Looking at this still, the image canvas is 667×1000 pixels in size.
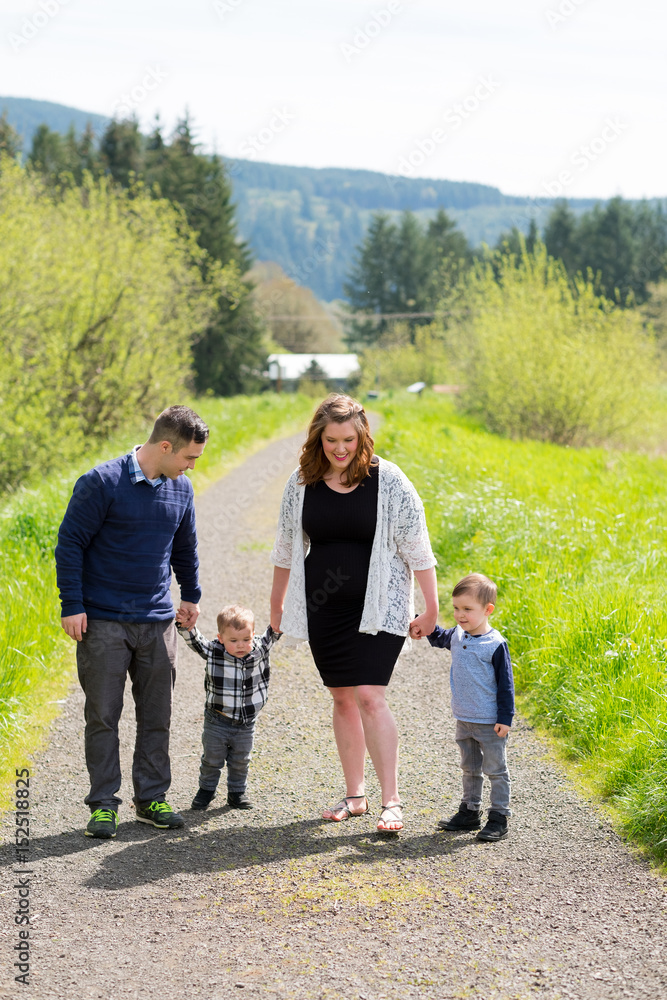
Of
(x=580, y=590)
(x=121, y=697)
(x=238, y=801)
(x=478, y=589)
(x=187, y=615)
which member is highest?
(x=478, y=589)

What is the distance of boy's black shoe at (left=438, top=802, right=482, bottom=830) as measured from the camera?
438cm

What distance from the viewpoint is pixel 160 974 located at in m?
3.16

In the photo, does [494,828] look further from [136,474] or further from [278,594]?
[136,474]

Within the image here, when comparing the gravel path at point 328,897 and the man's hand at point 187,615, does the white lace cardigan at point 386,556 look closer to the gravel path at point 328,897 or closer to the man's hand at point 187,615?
the man's hand at point 187,615

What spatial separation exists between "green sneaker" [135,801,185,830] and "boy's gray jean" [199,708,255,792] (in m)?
0.28

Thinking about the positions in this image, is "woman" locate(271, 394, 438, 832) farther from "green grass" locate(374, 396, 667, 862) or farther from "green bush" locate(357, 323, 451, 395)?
"green bush" locate(357, 323, 451, 395)

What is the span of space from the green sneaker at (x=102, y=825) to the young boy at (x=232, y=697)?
510mm

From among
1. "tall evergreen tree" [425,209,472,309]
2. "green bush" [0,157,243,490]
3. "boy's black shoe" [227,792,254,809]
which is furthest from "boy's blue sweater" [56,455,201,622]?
"tall evergreen tree" [425,209,472,309]

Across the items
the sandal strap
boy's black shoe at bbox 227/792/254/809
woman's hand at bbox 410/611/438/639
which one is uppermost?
woman's hand at bbox 410/611/438/639

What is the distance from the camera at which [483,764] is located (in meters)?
4.41

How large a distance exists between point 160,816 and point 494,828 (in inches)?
61.6

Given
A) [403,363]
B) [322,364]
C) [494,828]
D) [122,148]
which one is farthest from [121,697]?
[322,364]

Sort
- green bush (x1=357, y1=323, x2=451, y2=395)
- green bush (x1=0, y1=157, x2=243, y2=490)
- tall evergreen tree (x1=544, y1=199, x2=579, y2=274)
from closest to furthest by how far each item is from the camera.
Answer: green bush (x1=0, y1=157, x2=243, y2=490)
green bush (x1=357, y1=323, x2=451, y2=395)
tall evergreen tree (x1=544, y1=199, x2=579, y2=274)

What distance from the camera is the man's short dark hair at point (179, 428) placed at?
4270mm
